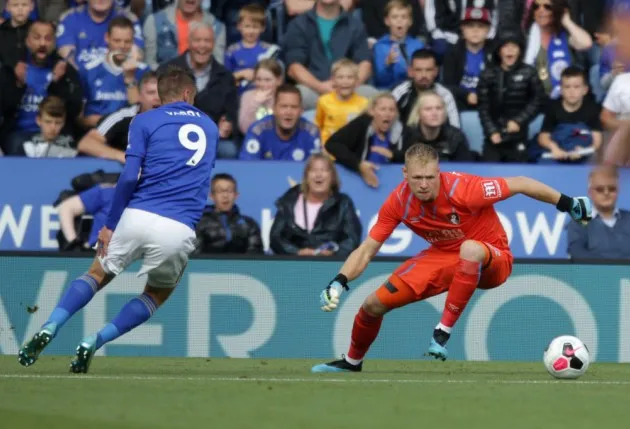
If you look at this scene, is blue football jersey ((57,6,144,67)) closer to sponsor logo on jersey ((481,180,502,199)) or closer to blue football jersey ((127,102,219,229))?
blue football jersey ((127,102,219,229))

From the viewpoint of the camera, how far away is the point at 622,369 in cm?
1076

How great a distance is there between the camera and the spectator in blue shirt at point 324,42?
1438cm

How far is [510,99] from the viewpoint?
14.0 m

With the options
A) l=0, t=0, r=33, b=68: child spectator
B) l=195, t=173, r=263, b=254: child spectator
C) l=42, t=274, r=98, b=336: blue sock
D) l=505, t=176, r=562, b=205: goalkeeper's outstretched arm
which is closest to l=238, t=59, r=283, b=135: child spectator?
l=195, t=173, r=263, b=254: child spectator

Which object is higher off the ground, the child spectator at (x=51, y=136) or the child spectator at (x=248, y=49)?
the child spectator at (x=248, y=49)

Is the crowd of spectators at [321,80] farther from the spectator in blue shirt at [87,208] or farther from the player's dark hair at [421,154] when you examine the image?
the player's dark hair at [421,154]

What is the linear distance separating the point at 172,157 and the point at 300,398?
86.8 inches

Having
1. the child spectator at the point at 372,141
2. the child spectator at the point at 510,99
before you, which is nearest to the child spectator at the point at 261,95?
the child spectator at the point at 372,141

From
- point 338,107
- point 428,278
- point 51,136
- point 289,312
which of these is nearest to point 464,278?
point 428,278

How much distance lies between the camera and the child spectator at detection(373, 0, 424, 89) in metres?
14.4

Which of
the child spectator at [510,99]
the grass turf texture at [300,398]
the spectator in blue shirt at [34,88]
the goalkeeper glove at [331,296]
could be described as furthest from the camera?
the child spectator at [510,99]

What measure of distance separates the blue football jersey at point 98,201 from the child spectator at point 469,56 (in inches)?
147

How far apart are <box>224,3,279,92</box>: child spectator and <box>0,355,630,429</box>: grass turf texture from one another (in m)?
4.84

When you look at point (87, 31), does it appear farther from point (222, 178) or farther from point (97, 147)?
point (222, 178)
